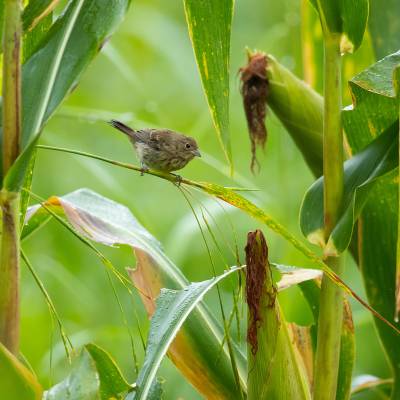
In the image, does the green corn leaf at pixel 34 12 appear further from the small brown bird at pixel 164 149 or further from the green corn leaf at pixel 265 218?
the small brown bird at pixel 164 149

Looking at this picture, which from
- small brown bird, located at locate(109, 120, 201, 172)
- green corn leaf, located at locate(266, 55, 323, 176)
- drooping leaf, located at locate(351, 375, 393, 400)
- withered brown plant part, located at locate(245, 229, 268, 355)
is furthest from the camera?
small brown bird, located at locate(109, 120, 201, 172)

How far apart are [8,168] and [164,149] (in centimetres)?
156

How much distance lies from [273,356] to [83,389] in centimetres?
43

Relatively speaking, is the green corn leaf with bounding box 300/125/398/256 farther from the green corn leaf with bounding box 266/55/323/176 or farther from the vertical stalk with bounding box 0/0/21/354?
the vertical stalk with bounding box 0/0/21/354

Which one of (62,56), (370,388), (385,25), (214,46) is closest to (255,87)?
(385,25)

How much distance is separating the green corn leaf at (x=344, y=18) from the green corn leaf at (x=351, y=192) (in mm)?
209

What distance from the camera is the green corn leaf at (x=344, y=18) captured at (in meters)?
1.63

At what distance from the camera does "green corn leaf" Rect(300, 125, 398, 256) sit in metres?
1.66

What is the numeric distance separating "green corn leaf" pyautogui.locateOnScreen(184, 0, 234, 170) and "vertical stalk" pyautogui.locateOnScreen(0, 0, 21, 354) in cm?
33

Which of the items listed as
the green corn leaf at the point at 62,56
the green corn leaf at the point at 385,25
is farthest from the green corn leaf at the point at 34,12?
the green corn leaf at the point at 385,25

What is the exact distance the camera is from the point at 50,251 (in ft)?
14.7

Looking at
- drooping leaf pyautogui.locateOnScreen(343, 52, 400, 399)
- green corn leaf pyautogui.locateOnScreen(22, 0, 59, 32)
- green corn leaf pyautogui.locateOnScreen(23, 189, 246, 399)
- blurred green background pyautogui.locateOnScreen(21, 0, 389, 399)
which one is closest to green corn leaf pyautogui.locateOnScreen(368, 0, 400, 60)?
drooping leaf pyautogui.locateOnScreen(343, 52, 400, 399)

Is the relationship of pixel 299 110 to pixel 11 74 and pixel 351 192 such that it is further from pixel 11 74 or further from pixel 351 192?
pixel 11 74

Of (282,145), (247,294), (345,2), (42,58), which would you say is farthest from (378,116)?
(282,145)
